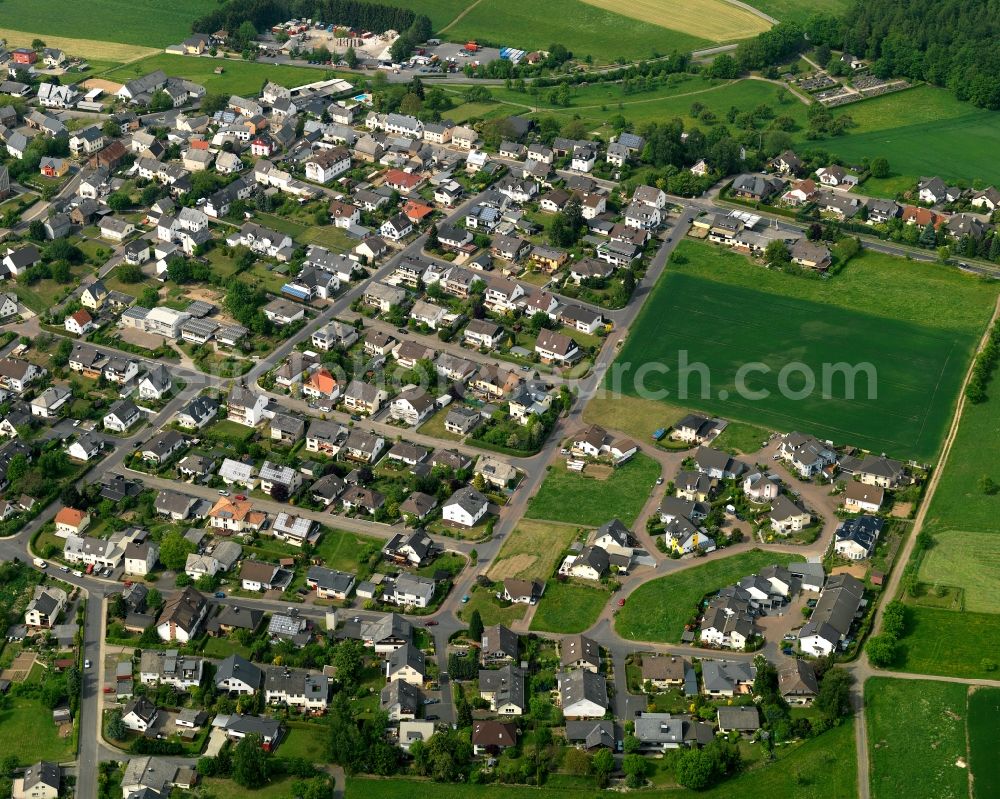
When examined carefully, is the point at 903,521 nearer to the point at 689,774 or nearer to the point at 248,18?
the point at 689,774

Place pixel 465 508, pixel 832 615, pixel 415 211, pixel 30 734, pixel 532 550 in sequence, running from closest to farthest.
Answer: pixel 30 734, pixel 832 615, pixel 532 550, pixel 465 508, pixel 415 211

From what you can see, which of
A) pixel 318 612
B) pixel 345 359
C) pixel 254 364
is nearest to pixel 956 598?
pixel 318 612

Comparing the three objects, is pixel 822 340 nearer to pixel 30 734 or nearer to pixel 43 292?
pixel 43 292

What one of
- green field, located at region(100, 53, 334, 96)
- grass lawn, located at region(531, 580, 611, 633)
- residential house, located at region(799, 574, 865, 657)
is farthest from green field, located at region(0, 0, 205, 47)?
residential house, located at region(799, 574, 865, 657)

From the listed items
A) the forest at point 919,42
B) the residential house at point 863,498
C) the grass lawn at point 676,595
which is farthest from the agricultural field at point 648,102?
the grass lawn at point 676,595

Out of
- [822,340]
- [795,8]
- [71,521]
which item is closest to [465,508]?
[71,521]

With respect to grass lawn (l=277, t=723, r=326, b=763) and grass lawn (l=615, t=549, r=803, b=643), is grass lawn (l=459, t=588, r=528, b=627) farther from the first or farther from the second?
grass lawn (l=277, t=723, r=326, b=763)

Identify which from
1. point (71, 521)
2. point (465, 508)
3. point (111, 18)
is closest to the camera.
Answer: point (71, 521)

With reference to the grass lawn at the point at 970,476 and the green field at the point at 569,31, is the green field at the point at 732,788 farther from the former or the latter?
the green field at the point at 569,31
